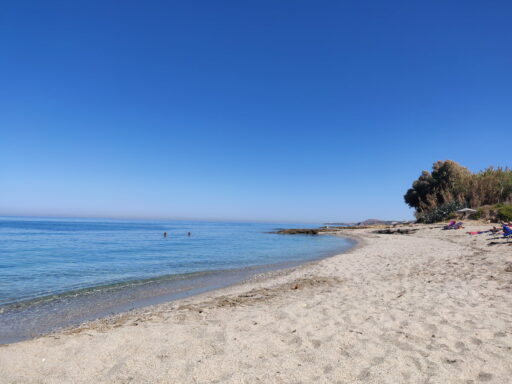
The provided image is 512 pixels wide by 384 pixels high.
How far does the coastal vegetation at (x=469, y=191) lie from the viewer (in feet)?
97.9

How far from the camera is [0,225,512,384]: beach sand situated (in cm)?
333

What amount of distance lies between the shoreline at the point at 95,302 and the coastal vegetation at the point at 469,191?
2731 centimetres

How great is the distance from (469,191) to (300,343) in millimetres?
45263

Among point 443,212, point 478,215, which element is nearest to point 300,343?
point 478,215

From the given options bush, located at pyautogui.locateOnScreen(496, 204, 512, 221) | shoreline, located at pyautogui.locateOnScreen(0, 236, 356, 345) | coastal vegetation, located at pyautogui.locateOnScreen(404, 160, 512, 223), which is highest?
coastal vegetation, located at pyautogui.locateOnScreen(404, 160, 512, 223)

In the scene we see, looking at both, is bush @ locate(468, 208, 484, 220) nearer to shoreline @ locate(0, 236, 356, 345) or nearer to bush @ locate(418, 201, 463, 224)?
bush @ locate(418, 201, 463, 224)

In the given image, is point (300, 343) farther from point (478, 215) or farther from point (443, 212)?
point (443, 212)

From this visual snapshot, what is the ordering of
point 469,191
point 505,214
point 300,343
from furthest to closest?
point 469,191, point 505,214, point 300,343

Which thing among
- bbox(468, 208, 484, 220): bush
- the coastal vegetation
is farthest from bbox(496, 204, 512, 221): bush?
bbox(468, 208, 484, 220): bush

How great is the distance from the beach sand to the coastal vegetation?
26.3 metres

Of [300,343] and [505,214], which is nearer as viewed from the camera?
[300,343]

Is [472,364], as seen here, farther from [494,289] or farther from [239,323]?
[494,289]

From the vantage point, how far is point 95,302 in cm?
833

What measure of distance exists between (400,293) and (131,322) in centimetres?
602
